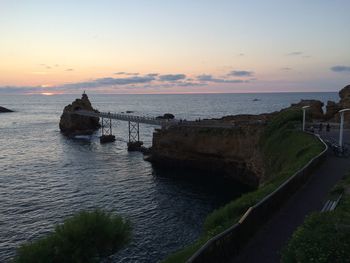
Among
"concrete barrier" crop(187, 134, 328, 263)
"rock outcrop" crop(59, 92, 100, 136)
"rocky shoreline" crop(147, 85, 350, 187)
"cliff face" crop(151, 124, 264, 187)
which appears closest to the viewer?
"concrete barrier" crop(187, 134, 328, 263)

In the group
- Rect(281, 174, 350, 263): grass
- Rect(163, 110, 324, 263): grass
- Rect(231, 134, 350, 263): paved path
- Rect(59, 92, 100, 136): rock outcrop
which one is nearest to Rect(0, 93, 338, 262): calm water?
Rect(163, 110, 324, 263): grass

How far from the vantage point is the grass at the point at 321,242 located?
955 centimetres

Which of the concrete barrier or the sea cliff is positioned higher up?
the concrete barrier

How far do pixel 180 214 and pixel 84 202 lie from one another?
10982 millimetres

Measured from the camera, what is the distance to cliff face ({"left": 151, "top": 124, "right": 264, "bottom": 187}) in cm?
5381

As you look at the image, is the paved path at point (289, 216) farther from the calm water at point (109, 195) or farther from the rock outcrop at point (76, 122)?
the rock outcrop at point (76, 122)

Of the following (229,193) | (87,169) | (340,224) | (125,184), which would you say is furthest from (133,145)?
(340,224)

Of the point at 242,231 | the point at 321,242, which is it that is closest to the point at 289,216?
the point at 242,231

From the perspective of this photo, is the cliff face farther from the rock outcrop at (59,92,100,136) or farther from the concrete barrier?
the rock outcrop at (59,92,100,136)

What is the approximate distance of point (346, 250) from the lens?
31.6 feet

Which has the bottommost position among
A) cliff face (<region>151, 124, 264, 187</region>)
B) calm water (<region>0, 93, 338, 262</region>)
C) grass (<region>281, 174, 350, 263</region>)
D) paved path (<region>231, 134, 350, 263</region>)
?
calm water (<region>0, 93, 338, 262</region>)

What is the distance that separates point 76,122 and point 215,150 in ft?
219

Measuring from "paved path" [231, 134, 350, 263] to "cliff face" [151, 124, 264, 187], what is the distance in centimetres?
2211

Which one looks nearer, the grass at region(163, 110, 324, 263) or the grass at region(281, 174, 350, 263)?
the grass at region(281, 174, 350, 263)
